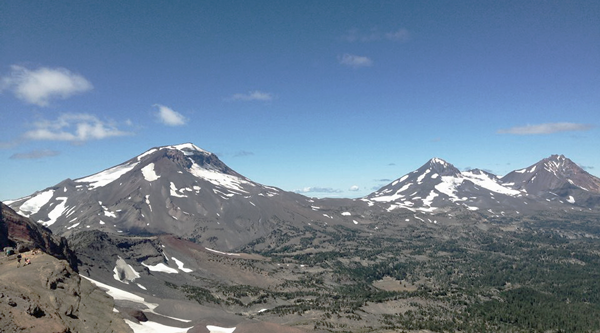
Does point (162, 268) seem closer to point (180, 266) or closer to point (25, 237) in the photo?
point (180, 266)

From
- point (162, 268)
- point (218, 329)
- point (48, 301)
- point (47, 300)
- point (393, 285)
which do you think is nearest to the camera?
point (48, 301)

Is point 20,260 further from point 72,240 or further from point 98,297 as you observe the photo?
point 72,240

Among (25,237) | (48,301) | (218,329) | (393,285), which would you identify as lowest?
(393,285)

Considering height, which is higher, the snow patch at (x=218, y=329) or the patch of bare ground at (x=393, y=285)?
the snow patch at (x=218, y=329)

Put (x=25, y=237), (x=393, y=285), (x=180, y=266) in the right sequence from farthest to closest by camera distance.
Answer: (x=393, y=285)
(x=180, y=266)
(x=25, y=237)

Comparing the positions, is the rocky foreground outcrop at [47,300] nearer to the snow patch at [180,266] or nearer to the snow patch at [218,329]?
the snow patch at [218,329]

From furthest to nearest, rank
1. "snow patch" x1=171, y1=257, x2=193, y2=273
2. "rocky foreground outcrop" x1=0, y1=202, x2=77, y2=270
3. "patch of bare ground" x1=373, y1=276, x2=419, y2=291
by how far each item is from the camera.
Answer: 1. "patch of bare ground" x1=373, y1=276, x2=419, y2=291
2. "snow patch" x1=171, y1=257, x2=193, y2=273
3. "rocky foreground outcrop" x1=0, y1=202, x2=77, y2=270

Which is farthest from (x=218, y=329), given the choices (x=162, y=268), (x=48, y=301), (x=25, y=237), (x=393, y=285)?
(x=393, y=285)

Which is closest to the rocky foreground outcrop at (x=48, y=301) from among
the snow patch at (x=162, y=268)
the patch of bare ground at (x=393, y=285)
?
the snow patch at (x=162, y=268)

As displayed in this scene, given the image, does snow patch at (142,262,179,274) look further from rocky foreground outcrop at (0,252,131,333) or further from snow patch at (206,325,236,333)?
snow patch at (206,325,236,333)

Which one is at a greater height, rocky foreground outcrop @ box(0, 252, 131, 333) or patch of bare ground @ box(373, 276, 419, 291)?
rocky foreground outcrop @ box(0, 252, 131, 333)

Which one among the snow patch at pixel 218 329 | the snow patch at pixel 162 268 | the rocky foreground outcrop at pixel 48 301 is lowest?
the snow patch at pixel 218 329

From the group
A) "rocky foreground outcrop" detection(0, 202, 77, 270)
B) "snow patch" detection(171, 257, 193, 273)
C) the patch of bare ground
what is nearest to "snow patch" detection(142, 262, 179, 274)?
"snow patch" detection(171, 257, 193, 273)
